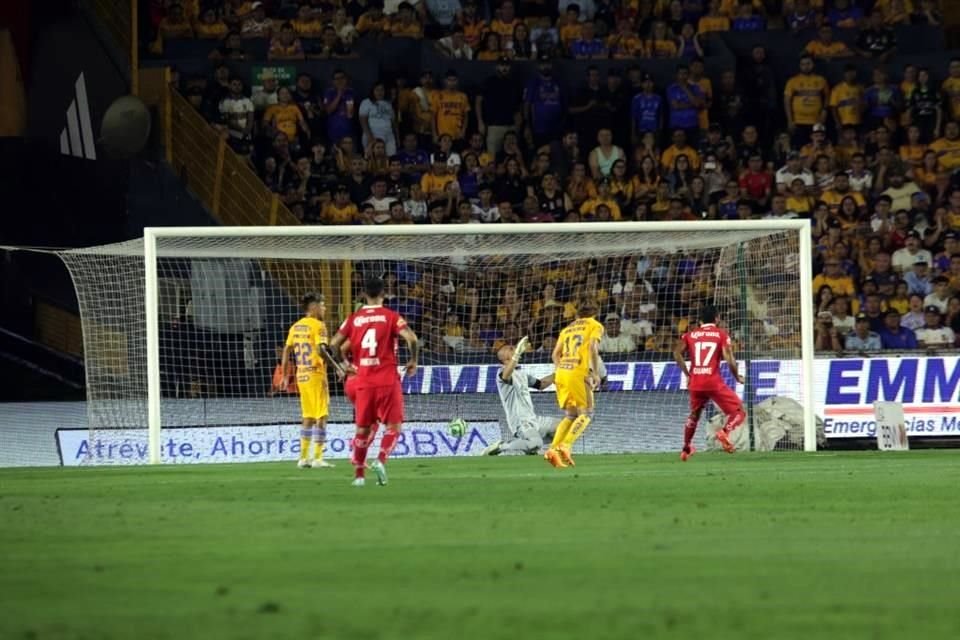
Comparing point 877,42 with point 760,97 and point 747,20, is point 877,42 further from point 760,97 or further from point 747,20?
point 760,97

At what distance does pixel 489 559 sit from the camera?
941cm

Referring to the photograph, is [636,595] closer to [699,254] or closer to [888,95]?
[699,254]

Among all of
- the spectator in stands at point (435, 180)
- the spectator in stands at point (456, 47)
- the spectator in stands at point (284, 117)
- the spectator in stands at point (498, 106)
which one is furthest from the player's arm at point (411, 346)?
the spectator in stands at point (456, 47)

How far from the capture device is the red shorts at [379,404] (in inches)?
615

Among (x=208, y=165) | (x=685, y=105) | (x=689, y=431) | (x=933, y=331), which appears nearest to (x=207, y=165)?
(x=208, y=165)

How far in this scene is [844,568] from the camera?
29.1 feet

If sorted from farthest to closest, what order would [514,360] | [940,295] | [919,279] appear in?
1. [919,279]
2. [940,295]
3. [514,360]

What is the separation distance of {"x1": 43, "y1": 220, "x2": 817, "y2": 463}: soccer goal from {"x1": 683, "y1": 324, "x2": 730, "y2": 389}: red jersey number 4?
8.41 feet

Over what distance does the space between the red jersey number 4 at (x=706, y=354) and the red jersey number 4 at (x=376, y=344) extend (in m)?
5.92

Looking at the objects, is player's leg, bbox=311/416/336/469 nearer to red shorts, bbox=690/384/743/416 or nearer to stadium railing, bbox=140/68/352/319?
red shorts, bbox=690/384/743/416

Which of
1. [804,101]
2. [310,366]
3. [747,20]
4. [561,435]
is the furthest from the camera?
[747,20]

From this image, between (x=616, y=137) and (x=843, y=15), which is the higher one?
(x=843, y=15)

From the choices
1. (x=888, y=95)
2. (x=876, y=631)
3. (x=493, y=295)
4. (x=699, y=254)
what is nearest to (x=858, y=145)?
(x=888, y=95)

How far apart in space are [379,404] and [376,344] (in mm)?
539
